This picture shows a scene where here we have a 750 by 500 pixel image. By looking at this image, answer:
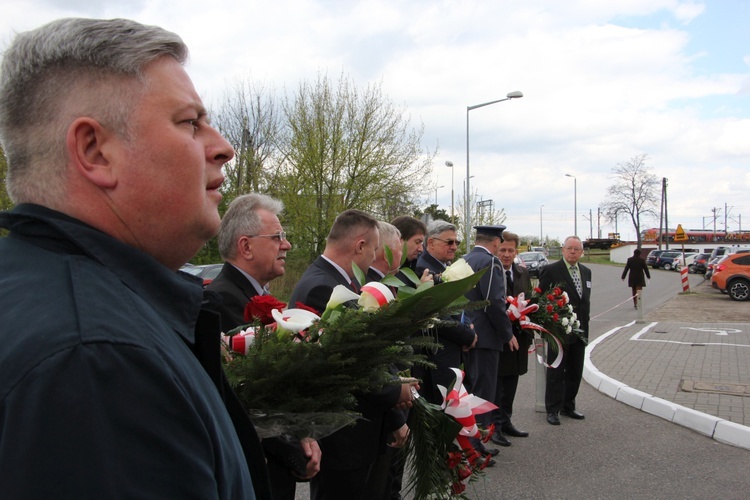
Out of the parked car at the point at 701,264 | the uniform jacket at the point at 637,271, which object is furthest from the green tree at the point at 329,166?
the parked car at the point at 701,264

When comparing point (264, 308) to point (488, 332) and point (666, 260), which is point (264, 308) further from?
point (666, 260)

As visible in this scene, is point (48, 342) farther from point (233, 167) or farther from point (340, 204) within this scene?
point (233, 167)

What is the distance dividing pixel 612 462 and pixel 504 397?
134 cm

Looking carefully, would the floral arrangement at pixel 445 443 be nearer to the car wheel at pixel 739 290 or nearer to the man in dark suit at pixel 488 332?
the man in dark suit at pixel 488 332

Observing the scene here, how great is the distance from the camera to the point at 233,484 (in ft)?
3.56

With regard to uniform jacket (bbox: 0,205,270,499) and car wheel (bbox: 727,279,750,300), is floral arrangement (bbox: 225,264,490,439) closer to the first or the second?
uniform jacket (bbox: 0,205,270,499)

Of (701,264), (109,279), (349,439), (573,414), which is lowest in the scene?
(701,264)

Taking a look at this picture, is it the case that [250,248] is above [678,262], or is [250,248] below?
above

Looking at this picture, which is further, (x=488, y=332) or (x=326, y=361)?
(x=488, y=332)

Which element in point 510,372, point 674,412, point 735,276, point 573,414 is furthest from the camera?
point 735,276

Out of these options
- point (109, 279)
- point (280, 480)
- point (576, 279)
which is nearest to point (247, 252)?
point (280, 480)

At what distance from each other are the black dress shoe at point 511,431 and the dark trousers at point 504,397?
1.9 inches

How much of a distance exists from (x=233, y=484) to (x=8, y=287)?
1.73ft

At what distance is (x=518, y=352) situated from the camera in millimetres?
6363
